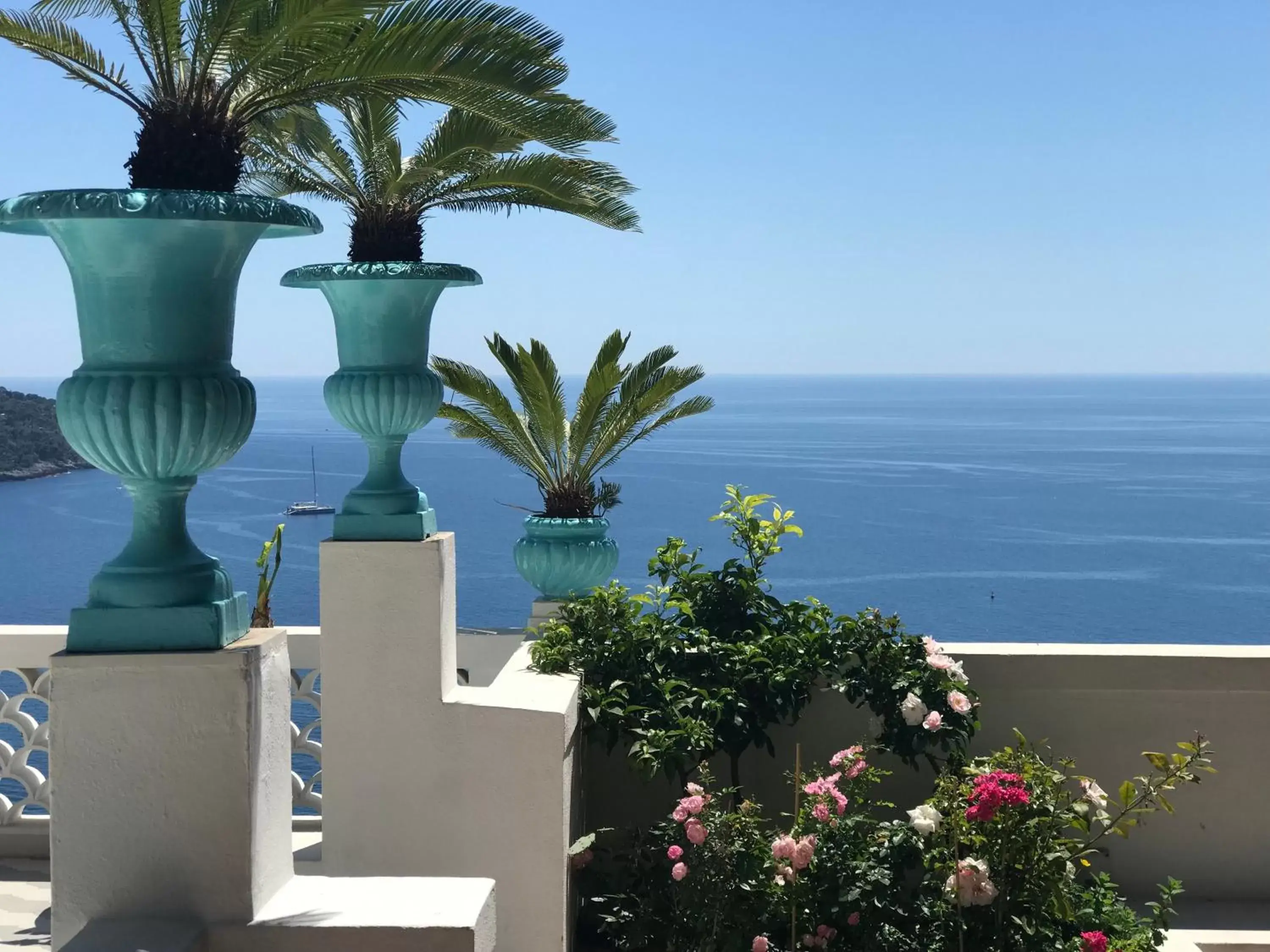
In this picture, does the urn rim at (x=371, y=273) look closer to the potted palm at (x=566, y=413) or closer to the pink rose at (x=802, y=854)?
the pink rose at (x=802, y=854)

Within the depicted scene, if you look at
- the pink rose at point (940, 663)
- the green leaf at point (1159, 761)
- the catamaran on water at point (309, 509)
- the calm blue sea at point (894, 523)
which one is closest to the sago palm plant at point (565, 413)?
the pink rose at point (940, 663)

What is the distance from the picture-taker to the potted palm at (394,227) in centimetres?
462

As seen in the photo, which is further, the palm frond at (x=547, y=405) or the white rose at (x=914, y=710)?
the palm frond at (x=547, y=405)

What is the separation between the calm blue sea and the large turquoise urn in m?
36.9

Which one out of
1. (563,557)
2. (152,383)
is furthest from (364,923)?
(563,557)

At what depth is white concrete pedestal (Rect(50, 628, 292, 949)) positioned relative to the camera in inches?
95.3

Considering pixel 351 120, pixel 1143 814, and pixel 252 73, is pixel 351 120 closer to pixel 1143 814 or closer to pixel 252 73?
pixel 252 73

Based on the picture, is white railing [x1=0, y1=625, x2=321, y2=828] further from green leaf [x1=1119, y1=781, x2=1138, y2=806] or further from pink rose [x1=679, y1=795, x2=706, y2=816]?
green leaf [x1=1119, y1=781, x2=1138, y2=806]

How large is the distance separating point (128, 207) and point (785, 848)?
113 inches

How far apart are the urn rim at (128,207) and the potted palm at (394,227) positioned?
6.74 ft

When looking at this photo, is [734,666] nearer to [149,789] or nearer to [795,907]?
[795,907]

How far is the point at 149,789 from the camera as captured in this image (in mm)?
2430

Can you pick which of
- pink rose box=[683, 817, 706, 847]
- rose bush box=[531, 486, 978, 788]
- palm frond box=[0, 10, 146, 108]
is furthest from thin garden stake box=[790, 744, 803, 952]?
palm frond box=[0, 10, 146, 108]

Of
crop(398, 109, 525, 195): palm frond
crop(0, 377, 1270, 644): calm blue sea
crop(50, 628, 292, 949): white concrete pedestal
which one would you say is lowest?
crop(0, 377, 1270, 644): calm blue sea
